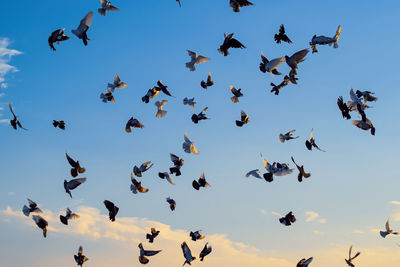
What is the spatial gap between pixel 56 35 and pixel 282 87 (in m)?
12.4

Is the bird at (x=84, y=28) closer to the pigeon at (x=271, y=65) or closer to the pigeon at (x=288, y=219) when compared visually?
the pigeon at (x=271, y=65)

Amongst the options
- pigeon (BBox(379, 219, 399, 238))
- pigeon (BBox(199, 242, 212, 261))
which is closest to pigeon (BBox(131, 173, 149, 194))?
pigeon (BBox(199, 242, 212, 261))

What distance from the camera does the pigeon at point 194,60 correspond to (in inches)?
824

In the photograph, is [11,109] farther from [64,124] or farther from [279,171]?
[279,171]

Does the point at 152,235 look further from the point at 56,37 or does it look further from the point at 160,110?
the point at 56,37

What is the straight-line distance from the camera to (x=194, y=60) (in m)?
21.2

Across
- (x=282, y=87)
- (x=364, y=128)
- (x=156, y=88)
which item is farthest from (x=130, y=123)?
(x=364, y=128)

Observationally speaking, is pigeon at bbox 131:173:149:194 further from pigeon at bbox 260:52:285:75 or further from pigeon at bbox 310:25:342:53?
pigeon at bbox 310:25:342:53

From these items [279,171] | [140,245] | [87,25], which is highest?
[87,25]

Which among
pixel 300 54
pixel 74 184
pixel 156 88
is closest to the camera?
pixel 300 54

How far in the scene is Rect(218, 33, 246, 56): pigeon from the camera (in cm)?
2016

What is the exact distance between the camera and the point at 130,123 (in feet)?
73.7

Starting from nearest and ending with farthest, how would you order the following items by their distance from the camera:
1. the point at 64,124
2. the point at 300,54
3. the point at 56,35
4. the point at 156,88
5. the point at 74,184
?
the point at 300,54 → the point at 74,184 → the point at 56,35 → the point at 156,88 → the point at 64,124

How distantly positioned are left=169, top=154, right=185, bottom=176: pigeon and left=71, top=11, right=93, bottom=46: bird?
7672 millimetres
